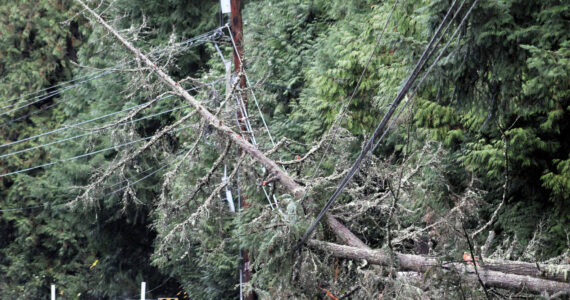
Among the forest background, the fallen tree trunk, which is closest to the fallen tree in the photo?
the fallen tree trunk

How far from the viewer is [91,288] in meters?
23.5

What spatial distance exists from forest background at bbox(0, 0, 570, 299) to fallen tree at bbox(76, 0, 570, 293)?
136 millimetres

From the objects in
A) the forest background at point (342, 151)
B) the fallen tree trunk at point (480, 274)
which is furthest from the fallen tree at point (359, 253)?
the forest background at point (342, 151)

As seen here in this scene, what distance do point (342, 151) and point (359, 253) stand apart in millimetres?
1985

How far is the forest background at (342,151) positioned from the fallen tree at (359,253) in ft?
0.45

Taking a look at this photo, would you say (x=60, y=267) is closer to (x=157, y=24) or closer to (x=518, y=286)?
(x=157, y=24)

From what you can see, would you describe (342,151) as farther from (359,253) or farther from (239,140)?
(359,253)

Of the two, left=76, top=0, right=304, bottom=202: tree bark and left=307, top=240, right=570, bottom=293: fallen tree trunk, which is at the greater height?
left=76, top=0, right=304, bottom=202: tree bark

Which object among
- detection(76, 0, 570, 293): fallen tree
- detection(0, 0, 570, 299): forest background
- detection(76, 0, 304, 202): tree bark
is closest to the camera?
detection(76, 0, 570, 293): fallen tree

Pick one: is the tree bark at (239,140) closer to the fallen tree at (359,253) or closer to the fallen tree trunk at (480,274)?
the fallen tree at (359,253)

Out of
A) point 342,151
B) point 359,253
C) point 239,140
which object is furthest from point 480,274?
point 239,140

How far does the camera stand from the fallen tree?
Result: 246 inches

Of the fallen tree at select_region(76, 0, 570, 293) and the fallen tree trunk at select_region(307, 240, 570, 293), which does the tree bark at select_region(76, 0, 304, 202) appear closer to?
the fallen tree at select_region(76, 0, 570, 293)

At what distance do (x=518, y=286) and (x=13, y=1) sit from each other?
25534 mm
